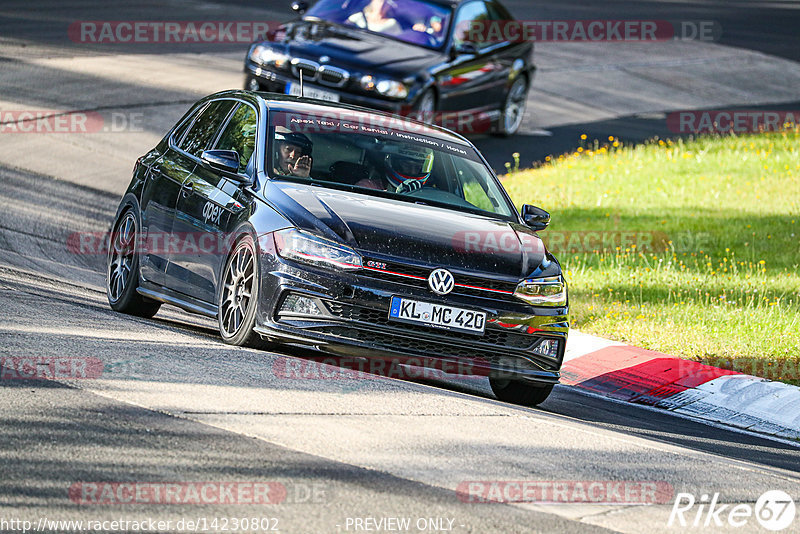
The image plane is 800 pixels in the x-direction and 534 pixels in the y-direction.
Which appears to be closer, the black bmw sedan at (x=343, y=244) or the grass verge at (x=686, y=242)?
the black bmw sedan at (x=343, y=244)

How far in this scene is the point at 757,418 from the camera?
9.17 meters

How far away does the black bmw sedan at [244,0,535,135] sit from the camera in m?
16.2

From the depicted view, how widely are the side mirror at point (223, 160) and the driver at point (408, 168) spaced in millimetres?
1060

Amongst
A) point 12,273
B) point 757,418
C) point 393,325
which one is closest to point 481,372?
point 393,325

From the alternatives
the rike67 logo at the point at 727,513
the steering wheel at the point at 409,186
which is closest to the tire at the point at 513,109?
the steering wheel at the point at 409,186

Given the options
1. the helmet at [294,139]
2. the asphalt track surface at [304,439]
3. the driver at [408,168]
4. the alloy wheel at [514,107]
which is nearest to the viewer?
the asphalt track surface at [304,439]

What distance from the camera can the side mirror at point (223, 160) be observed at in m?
8.54

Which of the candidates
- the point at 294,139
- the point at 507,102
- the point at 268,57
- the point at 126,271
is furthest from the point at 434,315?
the point at 507,102

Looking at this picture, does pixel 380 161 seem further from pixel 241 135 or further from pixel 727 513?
pixel 727 513

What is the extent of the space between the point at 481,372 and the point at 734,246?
710cm

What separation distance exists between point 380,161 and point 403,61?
8051mm

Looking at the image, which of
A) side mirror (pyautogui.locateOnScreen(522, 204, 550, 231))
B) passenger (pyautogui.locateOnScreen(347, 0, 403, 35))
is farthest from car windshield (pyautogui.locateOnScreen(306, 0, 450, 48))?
side mirror (pyautogui.locateOnScreen(522, 204, 550, 231))

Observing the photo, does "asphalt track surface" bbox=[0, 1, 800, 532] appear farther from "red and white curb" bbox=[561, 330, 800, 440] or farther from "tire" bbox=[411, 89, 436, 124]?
"tire" bbox=[411, 89, 436, 124]

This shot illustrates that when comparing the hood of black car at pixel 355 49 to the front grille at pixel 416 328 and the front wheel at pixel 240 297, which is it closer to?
the front wheel at pixel 240 297
